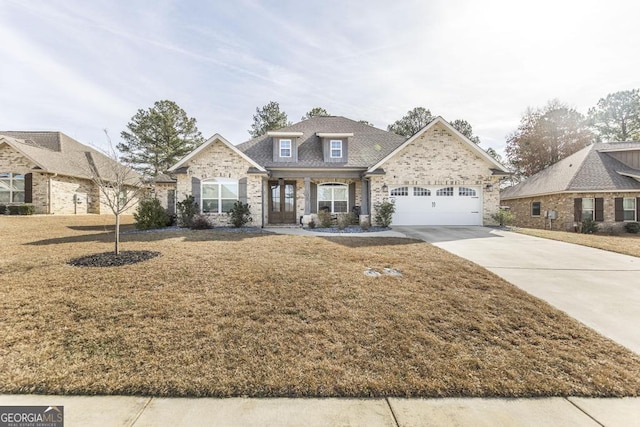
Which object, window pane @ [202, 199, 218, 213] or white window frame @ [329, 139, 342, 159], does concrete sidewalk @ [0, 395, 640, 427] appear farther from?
white window frame @ [329, 139, 342, 159]

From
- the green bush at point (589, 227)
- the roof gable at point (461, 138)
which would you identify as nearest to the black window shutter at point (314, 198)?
the roof gable at point (461, 138)

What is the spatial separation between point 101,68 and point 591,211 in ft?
91.3

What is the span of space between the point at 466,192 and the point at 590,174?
31.8ft

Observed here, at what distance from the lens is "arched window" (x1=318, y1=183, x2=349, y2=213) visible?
16609 millimetres

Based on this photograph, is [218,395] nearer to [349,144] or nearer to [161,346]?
[161,346]

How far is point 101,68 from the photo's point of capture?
1155 cm

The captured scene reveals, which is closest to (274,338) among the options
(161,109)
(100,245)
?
(100,245)

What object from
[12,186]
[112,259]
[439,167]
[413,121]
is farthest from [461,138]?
[12,186]

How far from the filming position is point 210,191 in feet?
48.6

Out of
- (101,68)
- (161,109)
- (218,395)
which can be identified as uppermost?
(161,109)

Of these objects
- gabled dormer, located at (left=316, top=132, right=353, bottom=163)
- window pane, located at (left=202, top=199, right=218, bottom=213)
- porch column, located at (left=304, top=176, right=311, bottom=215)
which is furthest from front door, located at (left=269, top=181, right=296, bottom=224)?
window pane, located at (left=202, top=199, right=218, bottom=213)

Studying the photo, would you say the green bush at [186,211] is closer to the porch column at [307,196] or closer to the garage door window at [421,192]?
the porch column at [307,196]

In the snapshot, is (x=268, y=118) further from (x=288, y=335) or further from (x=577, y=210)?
(x=288, y=335)

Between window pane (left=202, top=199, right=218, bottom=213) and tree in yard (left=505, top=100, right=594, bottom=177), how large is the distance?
3361cm
